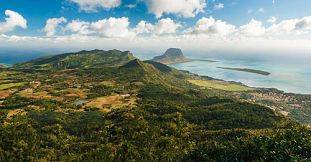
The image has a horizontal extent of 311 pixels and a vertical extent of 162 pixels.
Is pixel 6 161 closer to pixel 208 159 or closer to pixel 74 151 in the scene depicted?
pixel 74 151

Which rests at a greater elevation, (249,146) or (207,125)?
(249,146)

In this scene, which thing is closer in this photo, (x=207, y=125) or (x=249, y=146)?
(x=249, y=146)

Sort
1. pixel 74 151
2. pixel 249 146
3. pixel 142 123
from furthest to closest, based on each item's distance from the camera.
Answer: pixel 142 123 → pixel 74 151 → pixel 249 146

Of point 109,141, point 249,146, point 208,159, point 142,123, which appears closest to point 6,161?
point 109,141

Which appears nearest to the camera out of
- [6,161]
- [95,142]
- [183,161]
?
[183,161]

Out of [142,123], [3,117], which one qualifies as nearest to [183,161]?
[142,123]

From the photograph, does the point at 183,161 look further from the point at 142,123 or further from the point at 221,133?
the point at 142,123

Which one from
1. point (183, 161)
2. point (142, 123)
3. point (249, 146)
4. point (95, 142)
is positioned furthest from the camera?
point (142, 123)

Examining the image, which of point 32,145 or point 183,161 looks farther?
point 32,145

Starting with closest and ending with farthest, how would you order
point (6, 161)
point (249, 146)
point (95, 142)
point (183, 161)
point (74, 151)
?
point (249, 146) → point (183, 161) → point (6, 161) → point (74, 151) → point (95, 142)
